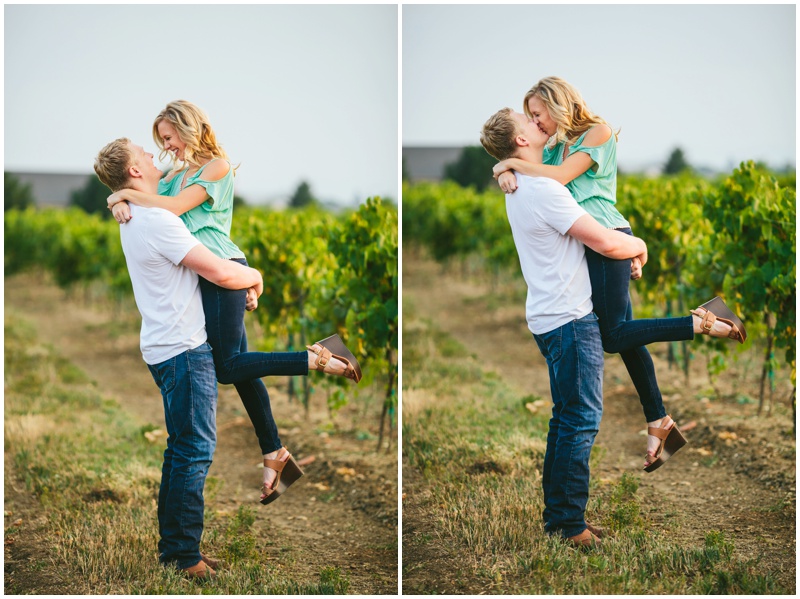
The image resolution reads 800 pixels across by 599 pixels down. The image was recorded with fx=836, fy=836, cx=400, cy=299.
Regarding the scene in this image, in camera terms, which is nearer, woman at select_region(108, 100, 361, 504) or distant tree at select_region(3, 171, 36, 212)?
woman at select_region(108, 100, 361, 504)

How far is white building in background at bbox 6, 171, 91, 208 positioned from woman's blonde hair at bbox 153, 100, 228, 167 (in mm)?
11578

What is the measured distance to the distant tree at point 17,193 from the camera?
15245 mm

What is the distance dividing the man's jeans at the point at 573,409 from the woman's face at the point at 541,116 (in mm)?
856

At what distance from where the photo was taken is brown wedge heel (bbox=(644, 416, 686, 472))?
3891 mm

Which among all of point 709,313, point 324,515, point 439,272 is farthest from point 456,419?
point 439,272

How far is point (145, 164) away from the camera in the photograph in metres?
3.66

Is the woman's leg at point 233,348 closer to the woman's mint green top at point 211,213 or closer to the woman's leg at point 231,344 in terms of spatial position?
the woman's leg at point 231,344

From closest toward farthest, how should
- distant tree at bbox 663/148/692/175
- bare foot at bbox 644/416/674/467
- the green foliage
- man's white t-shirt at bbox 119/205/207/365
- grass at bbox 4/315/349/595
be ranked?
man's white t-shirt at bbox 119/205/207/365
bare foot at bbox 644/416/674/467
grass at bbox 4/315/349/595
the green foliage
distant tree at bbox 663/148/692/175

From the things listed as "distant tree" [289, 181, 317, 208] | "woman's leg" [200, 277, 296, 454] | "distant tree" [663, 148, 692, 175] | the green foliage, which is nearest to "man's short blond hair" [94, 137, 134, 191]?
"woman's leg" [200, 277, 296, 454]

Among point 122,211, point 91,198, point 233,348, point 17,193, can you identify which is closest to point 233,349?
point 233,348

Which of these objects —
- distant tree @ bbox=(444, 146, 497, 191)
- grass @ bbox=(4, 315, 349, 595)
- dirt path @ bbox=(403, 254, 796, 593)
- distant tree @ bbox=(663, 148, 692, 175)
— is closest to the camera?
grass @ bbox=(4, 315, 349, 595)

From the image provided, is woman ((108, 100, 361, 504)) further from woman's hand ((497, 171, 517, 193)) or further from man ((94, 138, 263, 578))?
woman's hand ((497, 171, 517, 193))

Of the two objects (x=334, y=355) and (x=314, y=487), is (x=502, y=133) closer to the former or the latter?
(x=334, y=355)

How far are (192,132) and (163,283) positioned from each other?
2.22ft
